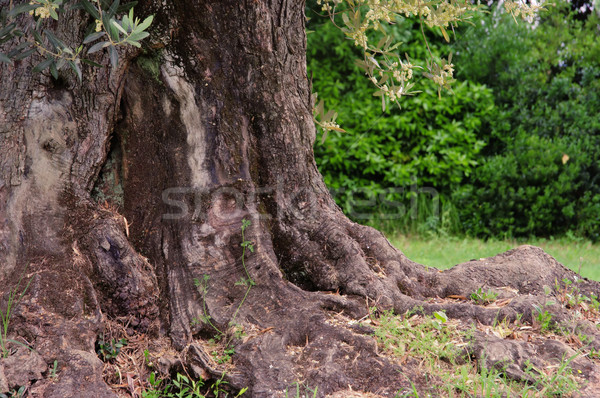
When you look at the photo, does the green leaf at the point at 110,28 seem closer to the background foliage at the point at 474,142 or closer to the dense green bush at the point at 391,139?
the background foliage at the point at 474,142

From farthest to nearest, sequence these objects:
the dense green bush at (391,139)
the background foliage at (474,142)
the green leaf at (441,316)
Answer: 1. the dense green bush at (391,139)
2. the background foliage at (474,142)
3. the green leaf at (441,316)

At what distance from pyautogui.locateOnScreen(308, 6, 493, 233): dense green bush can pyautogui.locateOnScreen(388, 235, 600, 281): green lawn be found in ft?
1.80

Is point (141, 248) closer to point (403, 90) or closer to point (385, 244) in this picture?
point (385, 244)

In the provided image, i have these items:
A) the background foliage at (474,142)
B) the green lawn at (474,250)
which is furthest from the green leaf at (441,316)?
the background foliage at (474,142)

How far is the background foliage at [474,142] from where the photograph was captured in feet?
28.9

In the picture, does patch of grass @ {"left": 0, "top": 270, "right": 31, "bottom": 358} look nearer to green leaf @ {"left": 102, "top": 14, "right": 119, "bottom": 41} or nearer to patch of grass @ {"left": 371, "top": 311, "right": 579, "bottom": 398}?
green leaf @ {"left": 102, "top": 14, "right": 119, "bottom": 41}

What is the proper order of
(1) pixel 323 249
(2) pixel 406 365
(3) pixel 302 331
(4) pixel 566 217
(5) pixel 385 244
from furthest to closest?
(4) pixel 566 217
(5) pixel 385 244
(1) pixel 323 249
(3) pixel 302 331
(2) pixel 406 365

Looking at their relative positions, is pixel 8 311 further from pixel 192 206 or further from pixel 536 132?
pixel 536 132

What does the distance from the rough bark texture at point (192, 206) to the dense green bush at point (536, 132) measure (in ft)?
17.7

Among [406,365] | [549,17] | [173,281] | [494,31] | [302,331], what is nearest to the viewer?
[406,365]

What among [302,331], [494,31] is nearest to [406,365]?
[302,331]

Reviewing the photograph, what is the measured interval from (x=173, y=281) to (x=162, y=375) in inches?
22.8

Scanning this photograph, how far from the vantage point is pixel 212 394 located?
9.90 feet

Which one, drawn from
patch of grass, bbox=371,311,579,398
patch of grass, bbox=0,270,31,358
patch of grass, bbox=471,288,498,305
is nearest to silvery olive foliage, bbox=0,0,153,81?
patch of grass, bbox=0,270,31,358
